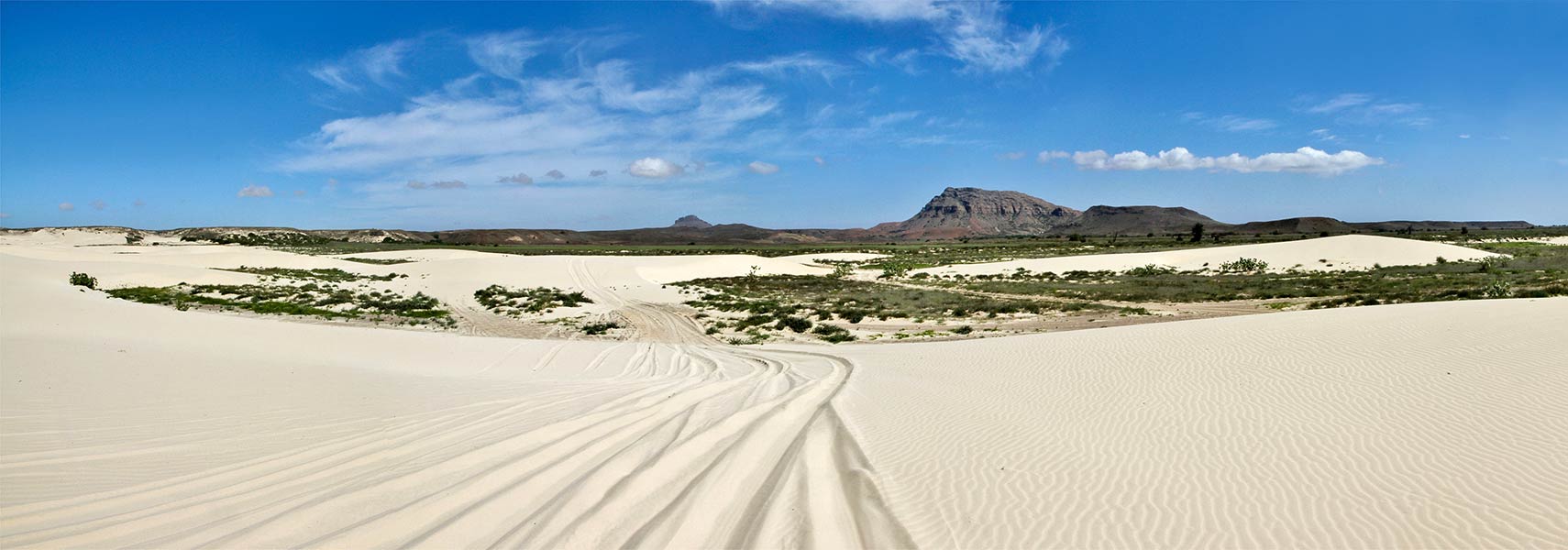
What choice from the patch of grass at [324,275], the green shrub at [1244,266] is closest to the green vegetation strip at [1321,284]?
the green shrub at [1244,266]

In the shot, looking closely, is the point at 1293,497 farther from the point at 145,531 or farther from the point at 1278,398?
the point at 145,531

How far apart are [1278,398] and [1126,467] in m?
3.52

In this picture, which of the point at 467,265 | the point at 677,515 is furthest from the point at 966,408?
the point at 467,265

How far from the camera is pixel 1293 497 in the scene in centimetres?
458

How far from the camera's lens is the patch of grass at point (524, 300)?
23.8m

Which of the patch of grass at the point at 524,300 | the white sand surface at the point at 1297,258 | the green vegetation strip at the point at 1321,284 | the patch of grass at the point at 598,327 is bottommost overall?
the patch of grass at the point at 598,327

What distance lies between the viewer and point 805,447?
597 centimetres

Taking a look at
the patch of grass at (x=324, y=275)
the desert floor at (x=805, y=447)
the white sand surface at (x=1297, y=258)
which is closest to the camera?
the desert floor at (x=805, y=447)

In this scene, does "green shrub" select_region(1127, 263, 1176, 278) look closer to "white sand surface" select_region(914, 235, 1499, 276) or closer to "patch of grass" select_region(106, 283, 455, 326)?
"white sand surface" select_region(914, 235, 1499, 276)

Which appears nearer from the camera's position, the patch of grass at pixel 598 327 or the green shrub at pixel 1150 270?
the patch of grass at pixel 598 327

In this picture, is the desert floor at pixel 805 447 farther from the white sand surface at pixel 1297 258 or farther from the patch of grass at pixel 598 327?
the white sand surface at pixel 1297 258

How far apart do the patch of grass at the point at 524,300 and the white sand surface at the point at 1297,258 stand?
25.8 metres

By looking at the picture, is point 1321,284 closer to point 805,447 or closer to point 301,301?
point 805,447

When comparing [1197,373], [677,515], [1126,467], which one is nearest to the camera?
[677,515]
